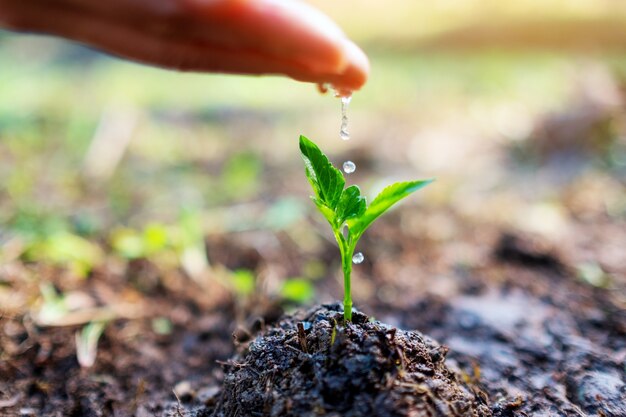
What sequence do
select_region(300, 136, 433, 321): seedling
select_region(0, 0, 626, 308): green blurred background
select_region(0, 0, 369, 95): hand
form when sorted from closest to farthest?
select_region(0, 0, 369, 95): hand → select_region(300, 136, 433, 321): seedling → select_region(0, 0, 626, 308): green blurred background

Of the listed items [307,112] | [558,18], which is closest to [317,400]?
[307,112]

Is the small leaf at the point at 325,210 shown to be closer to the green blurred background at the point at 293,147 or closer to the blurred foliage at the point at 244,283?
the blurred foliage at the point at 244,283

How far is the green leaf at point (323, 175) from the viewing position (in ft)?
3.75

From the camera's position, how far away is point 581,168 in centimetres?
328

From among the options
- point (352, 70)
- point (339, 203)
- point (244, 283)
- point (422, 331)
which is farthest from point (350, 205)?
point (244, 283)

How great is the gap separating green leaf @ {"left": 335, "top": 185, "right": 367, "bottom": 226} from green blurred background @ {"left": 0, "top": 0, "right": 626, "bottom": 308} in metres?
1.17

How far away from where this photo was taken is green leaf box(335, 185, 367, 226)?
112 cm

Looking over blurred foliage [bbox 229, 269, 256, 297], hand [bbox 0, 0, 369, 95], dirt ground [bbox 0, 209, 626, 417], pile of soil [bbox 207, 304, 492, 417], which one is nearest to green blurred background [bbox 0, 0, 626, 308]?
dirt ground [bbox 0, 209, 626, 417]

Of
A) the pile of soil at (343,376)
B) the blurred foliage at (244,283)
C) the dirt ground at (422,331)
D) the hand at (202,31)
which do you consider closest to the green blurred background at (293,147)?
the dirt ground at (422,331)

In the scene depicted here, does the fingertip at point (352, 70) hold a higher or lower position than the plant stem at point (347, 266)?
higher

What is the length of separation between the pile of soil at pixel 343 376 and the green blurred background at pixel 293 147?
110 cm

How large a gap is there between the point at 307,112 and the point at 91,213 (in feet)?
7.87

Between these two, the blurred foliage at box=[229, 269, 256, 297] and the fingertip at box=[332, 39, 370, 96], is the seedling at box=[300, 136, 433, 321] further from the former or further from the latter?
the blurred foliage at box=[229, 269, 256, 297]

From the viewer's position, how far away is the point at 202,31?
0.92 m
